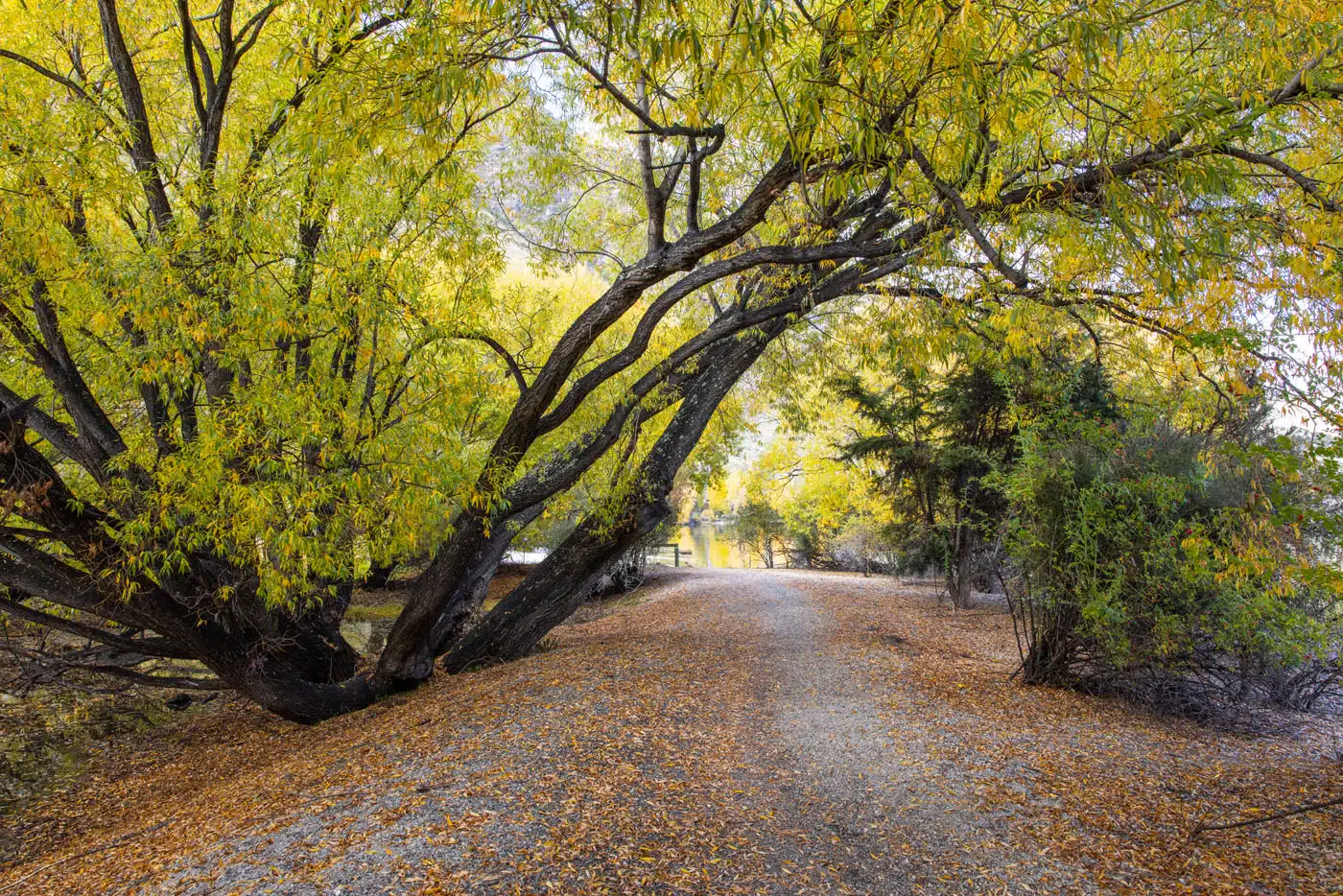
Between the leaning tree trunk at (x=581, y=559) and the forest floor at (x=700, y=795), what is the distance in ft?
1.98

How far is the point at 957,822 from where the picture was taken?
401 centimetres

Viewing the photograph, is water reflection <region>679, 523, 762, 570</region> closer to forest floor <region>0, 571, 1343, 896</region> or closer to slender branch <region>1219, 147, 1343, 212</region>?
forest floor <region>0, 571, 1343, 896</region>

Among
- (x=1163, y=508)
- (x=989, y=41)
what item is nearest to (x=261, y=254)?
(x=989, y=41)

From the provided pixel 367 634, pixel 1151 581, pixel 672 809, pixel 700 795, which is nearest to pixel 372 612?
pixel 367 634

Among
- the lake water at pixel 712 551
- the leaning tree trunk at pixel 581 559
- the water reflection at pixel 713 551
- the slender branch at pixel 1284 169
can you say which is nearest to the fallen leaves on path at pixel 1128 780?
the leaning tree trunk at pixel 581 559

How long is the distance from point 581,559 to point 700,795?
162 inches

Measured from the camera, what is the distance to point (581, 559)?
26.8 feet

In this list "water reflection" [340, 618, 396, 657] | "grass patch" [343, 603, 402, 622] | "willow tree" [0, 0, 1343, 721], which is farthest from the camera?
"grass patch" [343, 603, 402, 622]

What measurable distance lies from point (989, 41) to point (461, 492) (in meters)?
4.50

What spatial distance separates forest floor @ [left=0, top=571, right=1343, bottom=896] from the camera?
343 cm

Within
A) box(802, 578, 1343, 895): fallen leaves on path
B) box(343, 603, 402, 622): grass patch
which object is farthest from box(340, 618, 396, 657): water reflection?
box(802, 578, 1343, 895): fallen leaves on path

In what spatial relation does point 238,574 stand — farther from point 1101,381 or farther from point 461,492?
point 1101,381

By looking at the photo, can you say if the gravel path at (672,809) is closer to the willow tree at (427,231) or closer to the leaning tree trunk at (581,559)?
the leaning tree trunk at (581,559)

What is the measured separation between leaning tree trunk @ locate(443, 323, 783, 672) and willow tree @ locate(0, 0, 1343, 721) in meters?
0.12
